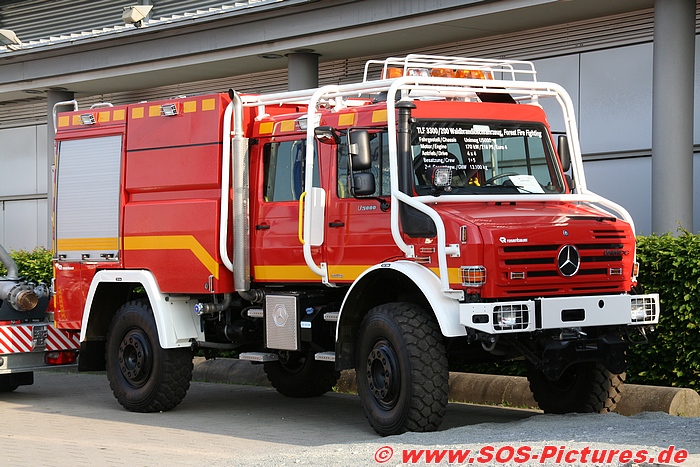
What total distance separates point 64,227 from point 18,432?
287cm

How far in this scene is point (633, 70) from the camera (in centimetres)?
1574

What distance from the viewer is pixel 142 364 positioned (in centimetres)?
1224

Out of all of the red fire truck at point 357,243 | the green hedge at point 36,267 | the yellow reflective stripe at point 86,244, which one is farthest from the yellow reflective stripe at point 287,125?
the green hedge at point 36,267

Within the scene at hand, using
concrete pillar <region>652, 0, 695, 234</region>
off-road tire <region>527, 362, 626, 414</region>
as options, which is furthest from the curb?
A: concrete pillar <region>652, 0, 695, 234</region>

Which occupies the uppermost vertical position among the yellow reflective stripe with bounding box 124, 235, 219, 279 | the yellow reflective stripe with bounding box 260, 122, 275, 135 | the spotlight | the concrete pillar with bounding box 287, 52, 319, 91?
the spotlight

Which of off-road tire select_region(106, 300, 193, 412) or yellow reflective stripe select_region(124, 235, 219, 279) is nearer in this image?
yellow reflective stripe select_region(124, 235, 219, 279)

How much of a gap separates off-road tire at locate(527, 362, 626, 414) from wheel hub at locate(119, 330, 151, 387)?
3.92 m

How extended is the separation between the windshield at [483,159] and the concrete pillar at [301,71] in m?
7.65

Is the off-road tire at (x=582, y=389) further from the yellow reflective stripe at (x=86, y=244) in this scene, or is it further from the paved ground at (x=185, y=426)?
the yellow reflective stripe at (x=86, y=244)

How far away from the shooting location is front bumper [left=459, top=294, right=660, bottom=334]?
931 centimetres

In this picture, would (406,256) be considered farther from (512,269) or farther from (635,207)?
(635,207)

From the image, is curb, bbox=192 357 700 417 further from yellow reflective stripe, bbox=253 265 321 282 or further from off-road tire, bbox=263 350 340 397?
yellow reflective stripe, bbox=253 265 321 282

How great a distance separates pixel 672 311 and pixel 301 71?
337 inches

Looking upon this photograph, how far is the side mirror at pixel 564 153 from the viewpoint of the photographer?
11031 millimetres
